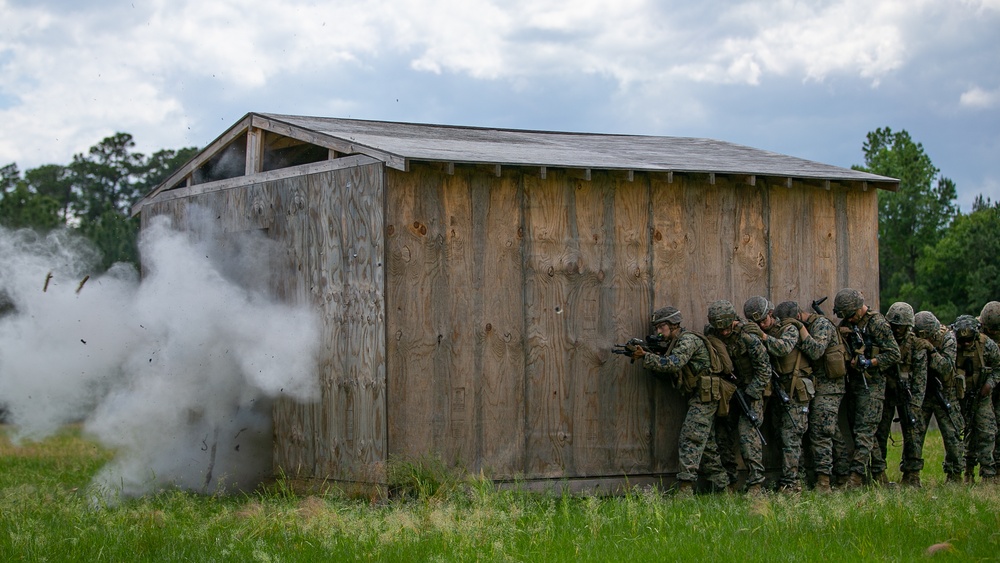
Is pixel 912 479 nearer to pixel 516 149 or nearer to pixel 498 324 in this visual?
pixel 498 324

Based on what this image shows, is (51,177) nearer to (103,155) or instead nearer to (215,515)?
(103,155)

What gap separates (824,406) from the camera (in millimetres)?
11680

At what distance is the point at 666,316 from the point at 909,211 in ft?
151

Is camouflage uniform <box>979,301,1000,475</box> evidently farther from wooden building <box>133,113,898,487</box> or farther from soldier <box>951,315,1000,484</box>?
wooden building <box>133,113,898,487</box>

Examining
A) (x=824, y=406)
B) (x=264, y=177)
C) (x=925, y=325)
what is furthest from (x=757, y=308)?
(x=264, y=177)

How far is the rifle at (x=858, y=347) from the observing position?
11812 millimetres

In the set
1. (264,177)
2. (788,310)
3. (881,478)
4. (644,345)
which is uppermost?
(264,177)

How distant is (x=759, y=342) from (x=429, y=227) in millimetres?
3296

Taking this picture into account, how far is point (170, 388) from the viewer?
38.5ft

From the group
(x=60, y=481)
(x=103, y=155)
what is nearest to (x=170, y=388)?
(x=60, y=481)

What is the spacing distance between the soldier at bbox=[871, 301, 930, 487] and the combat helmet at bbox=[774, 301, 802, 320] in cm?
113

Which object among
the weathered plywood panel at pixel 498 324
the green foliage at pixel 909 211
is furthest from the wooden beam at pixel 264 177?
the green foliage at pixel 909 211

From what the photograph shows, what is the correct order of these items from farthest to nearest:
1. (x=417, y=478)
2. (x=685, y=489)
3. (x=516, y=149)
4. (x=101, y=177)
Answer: (x=101, y=177), (x=516, y=149), (x=685, y=489), (x=417, y=478)

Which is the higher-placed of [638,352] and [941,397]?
[638,352]
